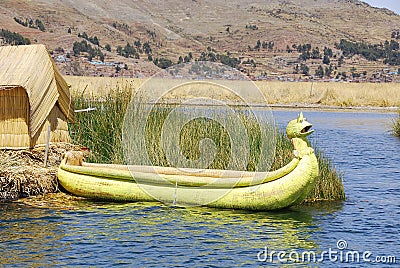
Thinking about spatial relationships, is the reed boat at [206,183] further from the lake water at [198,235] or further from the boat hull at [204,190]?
the lake water at [198,235]

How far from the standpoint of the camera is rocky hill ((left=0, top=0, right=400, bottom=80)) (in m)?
86.4

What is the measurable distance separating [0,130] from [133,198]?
2915 millimetres

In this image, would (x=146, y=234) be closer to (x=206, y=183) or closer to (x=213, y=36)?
(x=206, y=183)

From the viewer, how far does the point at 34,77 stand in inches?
516

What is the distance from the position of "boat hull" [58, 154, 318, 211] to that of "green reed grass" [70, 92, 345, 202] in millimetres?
1327

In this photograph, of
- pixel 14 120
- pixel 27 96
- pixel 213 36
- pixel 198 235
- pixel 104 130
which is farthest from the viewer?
pixel 213 36

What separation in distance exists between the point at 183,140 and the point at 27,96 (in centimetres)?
285

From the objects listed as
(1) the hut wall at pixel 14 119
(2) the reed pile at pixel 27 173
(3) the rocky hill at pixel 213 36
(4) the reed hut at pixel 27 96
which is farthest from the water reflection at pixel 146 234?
(3) the rocky hill at pixel 213 36

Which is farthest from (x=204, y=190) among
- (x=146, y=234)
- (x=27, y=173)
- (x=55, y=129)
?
(x=55, y=129)

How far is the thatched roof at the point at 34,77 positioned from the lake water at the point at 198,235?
214 cm

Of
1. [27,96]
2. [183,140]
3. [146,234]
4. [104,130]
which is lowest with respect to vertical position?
[146,234]

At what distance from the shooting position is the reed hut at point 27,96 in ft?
42.8

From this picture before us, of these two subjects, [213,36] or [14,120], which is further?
[213,36]

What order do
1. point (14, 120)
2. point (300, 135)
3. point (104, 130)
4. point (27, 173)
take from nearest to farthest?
point (300, 135) → point (27, 173) → point (14, 120) → point (104, 130)
